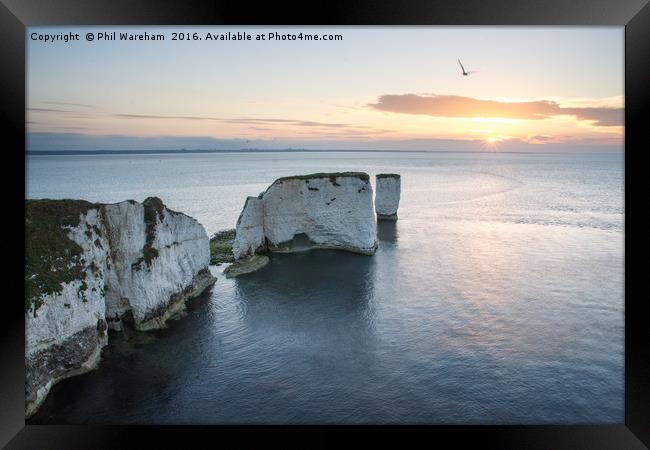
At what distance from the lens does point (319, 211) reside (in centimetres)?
4300

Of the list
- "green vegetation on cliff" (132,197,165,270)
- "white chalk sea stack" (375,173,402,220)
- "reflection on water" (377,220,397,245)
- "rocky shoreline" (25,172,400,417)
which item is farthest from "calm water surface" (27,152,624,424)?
"white chalk sea stack" (375,173,402,220)

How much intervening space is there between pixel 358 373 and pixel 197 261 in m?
14.5

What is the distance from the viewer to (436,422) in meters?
17.6

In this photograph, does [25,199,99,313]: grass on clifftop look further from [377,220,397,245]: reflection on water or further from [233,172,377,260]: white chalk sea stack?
[377,220,397,245]: reflection on water

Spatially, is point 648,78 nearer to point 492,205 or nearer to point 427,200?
point 492,205

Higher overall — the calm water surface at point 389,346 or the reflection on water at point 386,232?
the reflection on water at point 386,232

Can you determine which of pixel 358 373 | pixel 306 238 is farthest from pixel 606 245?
pixel 358 373

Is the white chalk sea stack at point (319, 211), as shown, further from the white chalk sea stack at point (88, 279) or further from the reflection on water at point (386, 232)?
the white chalk sea stack at point (88, 279)

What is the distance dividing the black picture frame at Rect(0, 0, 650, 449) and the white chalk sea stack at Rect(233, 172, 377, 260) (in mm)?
28390

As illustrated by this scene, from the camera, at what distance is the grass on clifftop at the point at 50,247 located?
18.8 meters

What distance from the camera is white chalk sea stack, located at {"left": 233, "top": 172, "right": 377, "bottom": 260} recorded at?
42.4m

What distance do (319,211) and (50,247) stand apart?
25.4 metres

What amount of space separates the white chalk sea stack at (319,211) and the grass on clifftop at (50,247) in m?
21.7

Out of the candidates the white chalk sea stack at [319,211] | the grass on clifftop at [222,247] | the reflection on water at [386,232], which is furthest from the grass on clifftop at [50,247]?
the reflection on water at [386,232]
